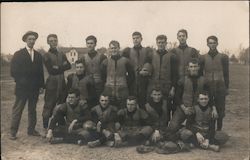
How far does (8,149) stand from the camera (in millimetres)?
3396

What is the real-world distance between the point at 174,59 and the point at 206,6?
690 millimetres

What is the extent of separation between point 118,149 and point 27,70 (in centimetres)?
126

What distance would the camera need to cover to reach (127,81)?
11.0ft

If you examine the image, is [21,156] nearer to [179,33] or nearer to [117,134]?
[117,134]

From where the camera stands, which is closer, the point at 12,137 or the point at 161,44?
the point at 161,44

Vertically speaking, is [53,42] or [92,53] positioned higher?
[53,42]

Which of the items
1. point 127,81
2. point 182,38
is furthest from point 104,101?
point 182,38

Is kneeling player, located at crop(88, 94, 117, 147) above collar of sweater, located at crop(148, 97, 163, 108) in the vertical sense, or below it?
below

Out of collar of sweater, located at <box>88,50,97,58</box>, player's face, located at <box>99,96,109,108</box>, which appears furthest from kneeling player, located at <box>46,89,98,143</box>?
collar of sweater, located at <box>88,50,97,58</box>

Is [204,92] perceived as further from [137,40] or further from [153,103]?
[137,40]

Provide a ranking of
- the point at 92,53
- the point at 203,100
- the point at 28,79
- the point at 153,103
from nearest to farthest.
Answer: the point at 203,100
the point at 153,103
the point at 92,53
the point at 28,79

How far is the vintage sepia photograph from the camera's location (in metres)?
3.21

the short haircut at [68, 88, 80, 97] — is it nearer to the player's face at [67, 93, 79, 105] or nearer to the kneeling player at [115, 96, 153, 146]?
the player's face at [67, 93, 79, 105]

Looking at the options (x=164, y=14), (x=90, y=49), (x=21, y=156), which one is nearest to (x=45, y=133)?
(x=21, y=156)
